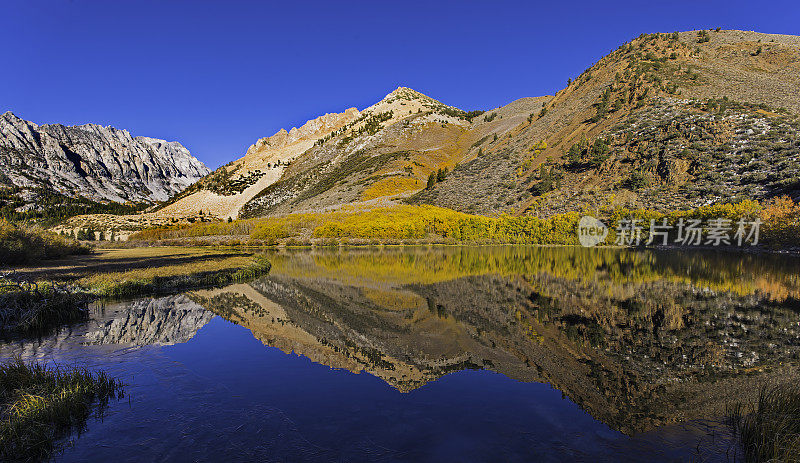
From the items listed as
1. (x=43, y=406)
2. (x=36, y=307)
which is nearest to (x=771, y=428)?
(x=43, y=406)

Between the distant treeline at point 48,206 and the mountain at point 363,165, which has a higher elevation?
the mountain at point 363,165

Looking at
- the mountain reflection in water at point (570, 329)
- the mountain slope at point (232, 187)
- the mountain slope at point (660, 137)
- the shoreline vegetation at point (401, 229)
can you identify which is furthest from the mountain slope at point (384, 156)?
the mountain reflection in water at point (570, 329)

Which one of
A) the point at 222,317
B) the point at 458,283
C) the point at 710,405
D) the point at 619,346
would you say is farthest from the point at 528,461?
the point at 458,283

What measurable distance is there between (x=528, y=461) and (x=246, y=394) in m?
6.60

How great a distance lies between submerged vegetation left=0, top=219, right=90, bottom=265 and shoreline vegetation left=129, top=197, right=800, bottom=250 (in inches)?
1318

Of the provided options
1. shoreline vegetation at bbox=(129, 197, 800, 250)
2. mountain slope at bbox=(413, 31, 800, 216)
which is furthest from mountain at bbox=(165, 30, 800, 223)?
shoreline vegetation at bbox=(129, 197, 800, 250)

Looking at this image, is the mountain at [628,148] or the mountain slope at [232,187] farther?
the mountain slope at [232,187]

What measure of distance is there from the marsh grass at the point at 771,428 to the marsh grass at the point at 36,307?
65.9ft

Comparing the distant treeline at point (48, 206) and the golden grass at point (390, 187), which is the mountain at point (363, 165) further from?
the distant treeline at point (48, 206)

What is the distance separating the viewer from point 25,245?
29.8 metres

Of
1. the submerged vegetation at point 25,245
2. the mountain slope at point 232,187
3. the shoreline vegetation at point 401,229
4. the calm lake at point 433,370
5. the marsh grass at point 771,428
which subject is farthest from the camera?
the mountain slope at point 232,187

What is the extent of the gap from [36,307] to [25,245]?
22231 mm

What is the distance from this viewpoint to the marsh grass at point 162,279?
20422 mm

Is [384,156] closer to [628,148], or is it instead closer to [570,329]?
[628,148]
